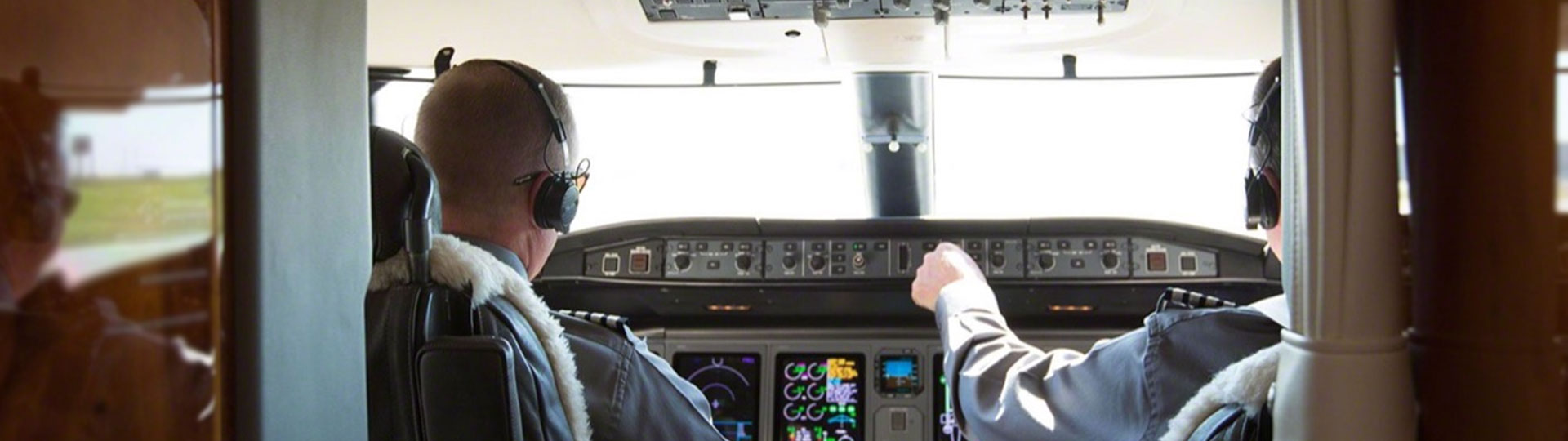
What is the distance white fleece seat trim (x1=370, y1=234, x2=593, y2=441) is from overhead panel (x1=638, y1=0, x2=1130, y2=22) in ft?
3.00

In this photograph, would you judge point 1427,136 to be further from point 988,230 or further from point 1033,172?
point 1033,172

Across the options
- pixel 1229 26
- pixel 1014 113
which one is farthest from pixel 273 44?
pixel 1014 113

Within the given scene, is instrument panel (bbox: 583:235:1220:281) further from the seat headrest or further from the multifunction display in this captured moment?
the seat headrest

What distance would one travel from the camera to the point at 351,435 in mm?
805

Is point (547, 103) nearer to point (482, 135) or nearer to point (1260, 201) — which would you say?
point (482, 135)

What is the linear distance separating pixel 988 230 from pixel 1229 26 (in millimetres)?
809

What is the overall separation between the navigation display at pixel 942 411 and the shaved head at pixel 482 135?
1.57m

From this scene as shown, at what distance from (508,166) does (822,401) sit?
1.52 m

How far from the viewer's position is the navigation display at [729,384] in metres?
3.11

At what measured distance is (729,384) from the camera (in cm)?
312

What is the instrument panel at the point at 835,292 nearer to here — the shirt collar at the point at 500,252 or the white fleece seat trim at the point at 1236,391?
the shirt collar at the point at 500,252

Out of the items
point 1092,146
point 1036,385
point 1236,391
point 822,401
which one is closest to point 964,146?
point 1092,146

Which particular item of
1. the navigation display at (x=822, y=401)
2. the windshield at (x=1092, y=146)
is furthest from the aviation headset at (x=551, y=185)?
the windshield at (x=1092, y=146)

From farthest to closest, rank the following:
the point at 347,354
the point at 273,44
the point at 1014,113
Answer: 1. the point at 1014,113
2. the point at 347,354
3. the point at 273,44
